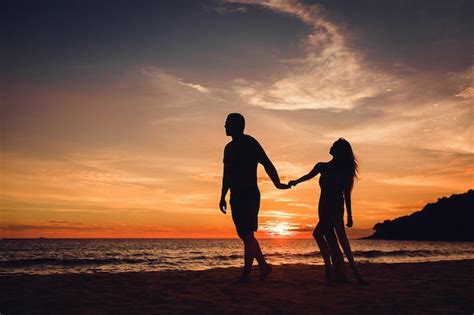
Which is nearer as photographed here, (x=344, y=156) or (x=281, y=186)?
(x=344, y=156)

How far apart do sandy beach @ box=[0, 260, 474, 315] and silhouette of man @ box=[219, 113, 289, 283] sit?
571mm

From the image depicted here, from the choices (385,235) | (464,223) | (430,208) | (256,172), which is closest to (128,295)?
(256,172)

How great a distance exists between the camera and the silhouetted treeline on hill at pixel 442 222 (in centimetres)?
10900

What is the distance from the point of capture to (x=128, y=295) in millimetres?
5875

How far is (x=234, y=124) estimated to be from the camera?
23.1 ft

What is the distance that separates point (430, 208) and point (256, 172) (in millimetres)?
132409

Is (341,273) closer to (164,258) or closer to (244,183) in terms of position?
(244,183)

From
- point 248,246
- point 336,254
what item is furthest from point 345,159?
point 248,246

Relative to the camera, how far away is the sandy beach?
15.7 ft

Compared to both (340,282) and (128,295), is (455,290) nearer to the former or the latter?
(340,282)

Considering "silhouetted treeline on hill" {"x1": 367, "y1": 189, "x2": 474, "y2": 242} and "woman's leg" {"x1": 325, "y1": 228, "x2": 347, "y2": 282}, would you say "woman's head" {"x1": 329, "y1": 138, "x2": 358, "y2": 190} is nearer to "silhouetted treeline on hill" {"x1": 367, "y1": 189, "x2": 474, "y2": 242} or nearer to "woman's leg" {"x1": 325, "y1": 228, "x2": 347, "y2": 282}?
"woman's leg" {"x1": 325, "y1": 228, "x2": 347, "y2": 282}

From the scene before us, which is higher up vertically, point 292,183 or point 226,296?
point 292,183

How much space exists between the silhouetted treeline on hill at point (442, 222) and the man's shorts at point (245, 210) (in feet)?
396

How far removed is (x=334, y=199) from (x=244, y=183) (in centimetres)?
165
